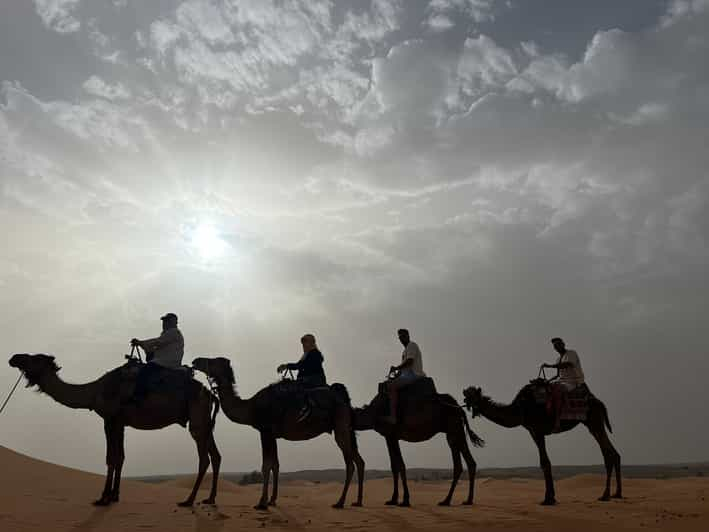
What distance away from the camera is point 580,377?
1612 centimetres

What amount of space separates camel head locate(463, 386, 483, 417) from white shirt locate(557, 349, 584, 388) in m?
2.16

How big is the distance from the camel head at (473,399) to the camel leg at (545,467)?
1505 mm

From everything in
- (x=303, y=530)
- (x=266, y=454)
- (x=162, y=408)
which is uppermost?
(x=162, y=408)

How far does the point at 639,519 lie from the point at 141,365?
423 inches

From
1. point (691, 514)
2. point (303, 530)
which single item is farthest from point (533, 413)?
point (303, 530)

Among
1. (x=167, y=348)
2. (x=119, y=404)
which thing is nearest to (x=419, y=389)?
(x=167, y=348)

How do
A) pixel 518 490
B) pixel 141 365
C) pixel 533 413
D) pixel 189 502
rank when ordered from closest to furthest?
pixel 189 502
pixel 141 365
pixel 533 413
pixel 518 490

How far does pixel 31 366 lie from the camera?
14133 mm

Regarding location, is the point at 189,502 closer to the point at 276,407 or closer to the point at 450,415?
the point at 276,407

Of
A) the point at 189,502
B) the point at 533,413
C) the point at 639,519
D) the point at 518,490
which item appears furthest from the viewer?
the point at 518,490

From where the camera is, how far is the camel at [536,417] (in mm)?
15656

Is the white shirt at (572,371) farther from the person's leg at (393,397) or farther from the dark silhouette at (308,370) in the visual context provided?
the dark silhouette at (308,370)

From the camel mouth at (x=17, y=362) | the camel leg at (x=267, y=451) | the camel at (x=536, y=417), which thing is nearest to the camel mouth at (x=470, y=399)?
the camel at (x=536, y=417)

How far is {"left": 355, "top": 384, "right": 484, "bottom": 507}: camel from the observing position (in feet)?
51.2
